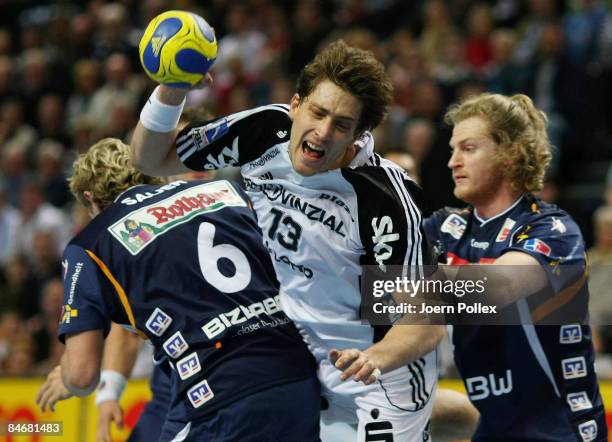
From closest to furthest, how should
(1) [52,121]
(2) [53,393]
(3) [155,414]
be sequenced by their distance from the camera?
(2) [53,393] → (3) [155,414] → (1) [52,121]

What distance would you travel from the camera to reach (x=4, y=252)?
1179 cm

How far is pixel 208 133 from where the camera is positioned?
14.0 feet

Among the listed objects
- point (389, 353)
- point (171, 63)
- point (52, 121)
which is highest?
point (52, 121)

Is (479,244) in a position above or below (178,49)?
below

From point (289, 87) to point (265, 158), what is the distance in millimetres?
7201

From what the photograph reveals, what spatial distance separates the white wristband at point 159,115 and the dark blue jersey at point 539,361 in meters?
1.52

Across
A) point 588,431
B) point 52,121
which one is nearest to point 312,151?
point 588,431

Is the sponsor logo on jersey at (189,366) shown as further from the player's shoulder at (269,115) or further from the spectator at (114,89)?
the spectator at (114,89)

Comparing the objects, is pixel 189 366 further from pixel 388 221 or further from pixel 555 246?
pixel 555 246

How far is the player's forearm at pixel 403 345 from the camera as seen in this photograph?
12.2 ft

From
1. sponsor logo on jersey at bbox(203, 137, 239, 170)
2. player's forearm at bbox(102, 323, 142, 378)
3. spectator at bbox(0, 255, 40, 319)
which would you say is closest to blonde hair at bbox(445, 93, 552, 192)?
sponsor logo on jersey at bbox(203, 137, 239, 170)

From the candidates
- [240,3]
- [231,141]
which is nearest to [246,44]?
[240,3]

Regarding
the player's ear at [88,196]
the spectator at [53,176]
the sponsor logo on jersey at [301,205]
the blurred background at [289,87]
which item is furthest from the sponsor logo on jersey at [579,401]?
the spectator at [53,176]

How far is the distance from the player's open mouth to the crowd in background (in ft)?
12.9
